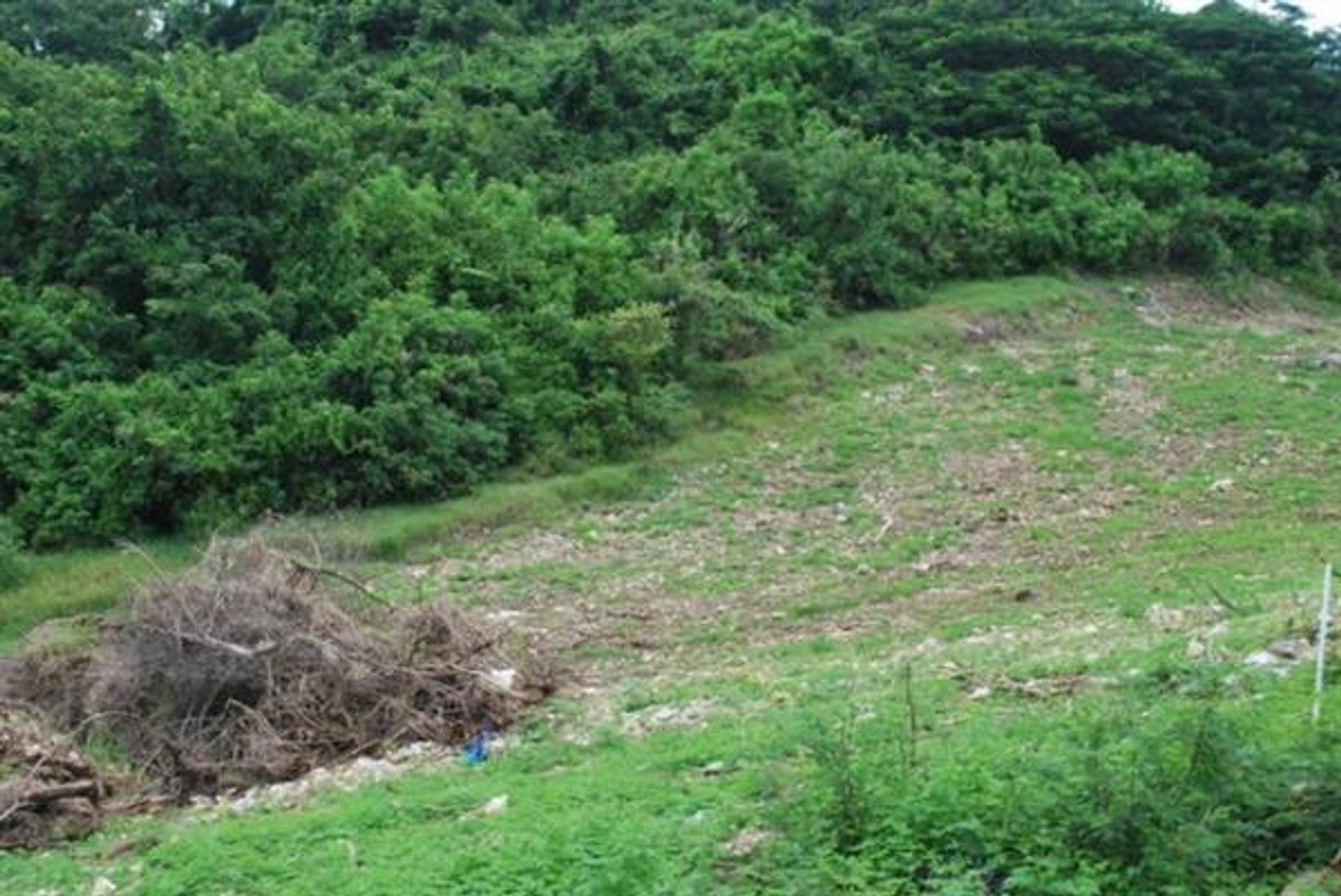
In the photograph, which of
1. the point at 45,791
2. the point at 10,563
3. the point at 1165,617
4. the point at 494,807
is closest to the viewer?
the point at 494,807

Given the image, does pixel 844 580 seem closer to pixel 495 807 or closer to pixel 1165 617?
pixel 1165 617

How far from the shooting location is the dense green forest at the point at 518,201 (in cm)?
2056

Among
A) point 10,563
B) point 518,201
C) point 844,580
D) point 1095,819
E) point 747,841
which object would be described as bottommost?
point 844,580

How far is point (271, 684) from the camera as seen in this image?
42.3ft

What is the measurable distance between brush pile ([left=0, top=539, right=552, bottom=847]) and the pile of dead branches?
1cm

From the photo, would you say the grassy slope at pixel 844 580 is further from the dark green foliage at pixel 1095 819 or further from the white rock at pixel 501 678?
the white rock at pixel 501 678

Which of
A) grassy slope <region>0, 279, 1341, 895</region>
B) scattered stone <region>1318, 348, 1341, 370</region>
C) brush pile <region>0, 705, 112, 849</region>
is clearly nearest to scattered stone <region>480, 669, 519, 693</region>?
grassy slope <region>0, 279, 1341, 895</region>

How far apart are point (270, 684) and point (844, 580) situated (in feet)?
22.2

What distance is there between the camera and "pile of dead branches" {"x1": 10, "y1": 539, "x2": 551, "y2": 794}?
12.7m

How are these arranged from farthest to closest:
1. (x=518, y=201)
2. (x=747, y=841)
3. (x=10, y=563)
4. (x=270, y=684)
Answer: (x=518, y=201)
(x=10, y=563)
(x=270, y=684)
(x=747, y=841)

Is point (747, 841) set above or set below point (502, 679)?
above

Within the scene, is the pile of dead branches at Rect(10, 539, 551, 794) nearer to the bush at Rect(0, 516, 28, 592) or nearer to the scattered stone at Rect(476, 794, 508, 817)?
the scattered stone at Rect(476, 794, 508, 817)

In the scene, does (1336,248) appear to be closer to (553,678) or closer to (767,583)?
(767,583)

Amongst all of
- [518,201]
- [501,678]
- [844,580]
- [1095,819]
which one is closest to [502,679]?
[501,678]
